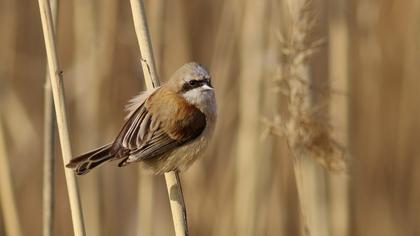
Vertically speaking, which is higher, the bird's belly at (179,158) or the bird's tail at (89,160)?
the bird's tail at (89,160)

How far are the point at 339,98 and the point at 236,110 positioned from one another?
57 centimetres

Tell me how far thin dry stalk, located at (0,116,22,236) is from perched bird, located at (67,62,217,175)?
0.56 m

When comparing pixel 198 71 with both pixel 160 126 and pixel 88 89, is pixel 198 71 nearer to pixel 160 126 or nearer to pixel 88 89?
pixel 160 126

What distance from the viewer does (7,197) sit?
2406 millimetres

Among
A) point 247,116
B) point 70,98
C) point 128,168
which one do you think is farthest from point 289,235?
point 70,98

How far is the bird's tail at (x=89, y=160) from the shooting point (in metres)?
1.68

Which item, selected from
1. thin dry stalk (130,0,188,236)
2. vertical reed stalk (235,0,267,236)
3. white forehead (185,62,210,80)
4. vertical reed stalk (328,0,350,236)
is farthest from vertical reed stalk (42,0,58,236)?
vertical reed stalk (328,0,350,236)

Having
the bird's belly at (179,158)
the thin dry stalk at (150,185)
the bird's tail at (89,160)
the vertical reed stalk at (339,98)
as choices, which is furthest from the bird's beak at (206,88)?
the vertical reed stalk at (339,98)

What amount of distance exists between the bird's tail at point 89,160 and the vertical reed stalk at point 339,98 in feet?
3.29

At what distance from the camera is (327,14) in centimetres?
272

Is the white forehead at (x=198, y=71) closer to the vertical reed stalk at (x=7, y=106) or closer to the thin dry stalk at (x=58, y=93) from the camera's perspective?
the thin dry stalk at (x=58, y=93)

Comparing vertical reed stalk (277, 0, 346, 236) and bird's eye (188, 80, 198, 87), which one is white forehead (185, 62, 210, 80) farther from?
vertical reed stalk (277, 0, 346, 236)

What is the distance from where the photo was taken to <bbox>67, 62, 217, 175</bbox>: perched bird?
6.52 ft

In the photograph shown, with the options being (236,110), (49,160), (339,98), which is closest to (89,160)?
(49,160)
